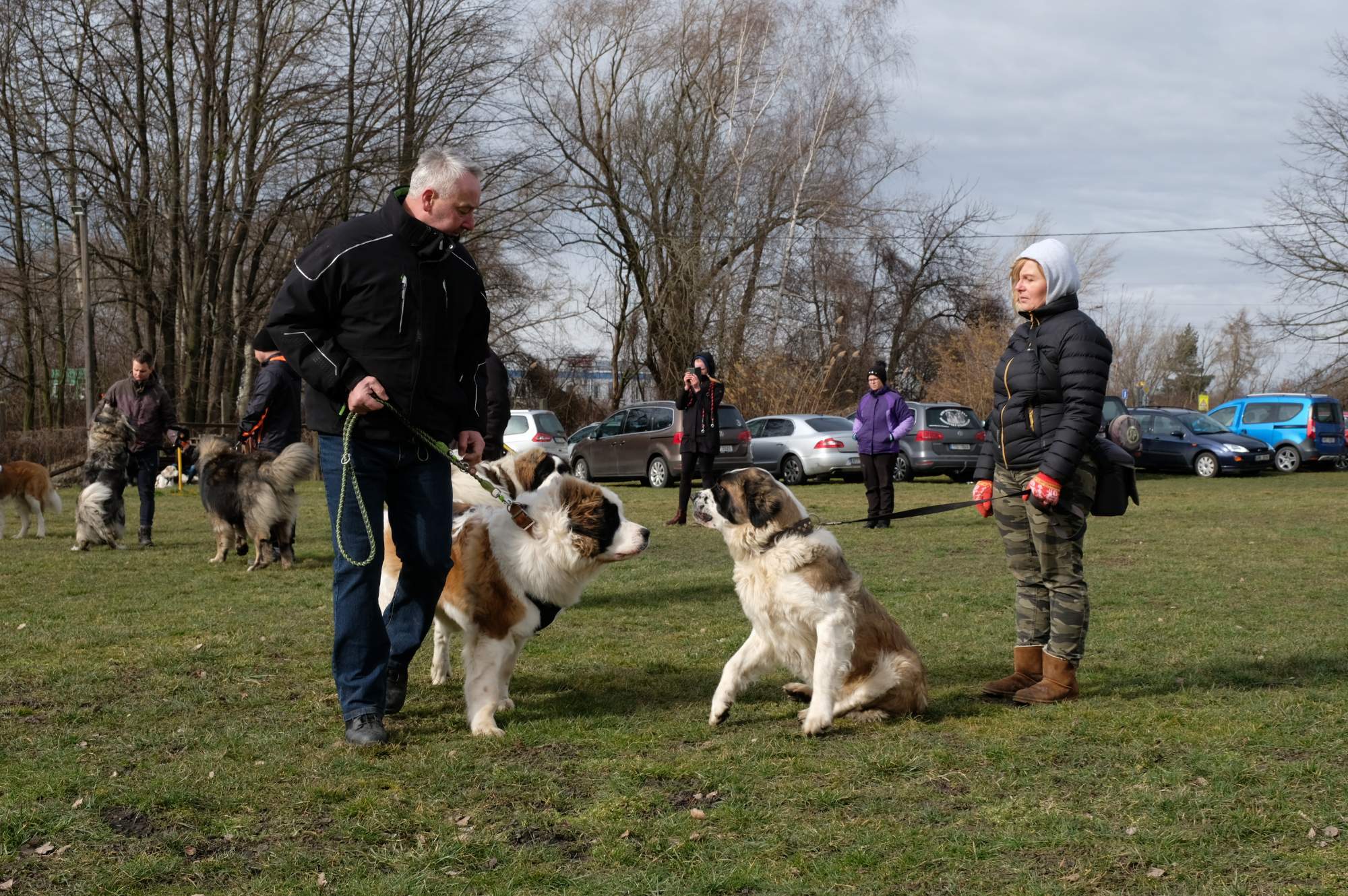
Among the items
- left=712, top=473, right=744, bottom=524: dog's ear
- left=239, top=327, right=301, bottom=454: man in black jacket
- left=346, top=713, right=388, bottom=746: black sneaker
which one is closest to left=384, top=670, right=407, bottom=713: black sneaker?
left=346, top=713, right=388, bottom=746: black sneaker

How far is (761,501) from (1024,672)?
1613mm

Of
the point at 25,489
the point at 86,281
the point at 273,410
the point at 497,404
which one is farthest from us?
the point at 86,281

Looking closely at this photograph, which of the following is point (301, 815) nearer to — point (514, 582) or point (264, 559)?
point (514, 582)

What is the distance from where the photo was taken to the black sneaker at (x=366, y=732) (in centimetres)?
419

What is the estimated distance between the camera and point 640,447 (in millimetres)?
21953

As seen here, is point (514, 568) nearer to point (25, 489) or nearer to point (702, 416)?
point (702, 416)

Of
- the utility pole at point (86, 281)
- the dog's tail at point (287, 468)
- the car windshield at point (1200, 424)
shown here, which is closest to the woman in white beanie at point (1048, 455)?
the dog's tail at point (287, 468)

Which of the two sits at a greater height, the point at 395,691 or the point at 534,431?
the point at 534,431

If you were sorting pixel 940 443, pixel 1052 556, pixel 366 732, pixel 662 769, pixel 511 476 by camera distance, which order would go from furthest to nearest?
pixel 940 443, pixel 511 476, pixel 1052 556, pixel 366 732, pixel 662 769

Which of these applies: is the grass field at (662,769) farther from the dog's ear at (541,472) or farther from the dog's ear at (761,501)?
the dog's ear at (541,472)

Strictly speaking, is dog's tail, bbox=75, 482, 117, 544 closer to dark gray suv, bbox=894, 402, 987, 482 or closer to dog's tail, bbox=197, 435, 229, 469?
dog's tail, bbox=197, 435, 229, 469

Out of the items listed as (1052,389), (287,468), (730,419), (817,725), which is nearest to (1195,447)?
(730,419)

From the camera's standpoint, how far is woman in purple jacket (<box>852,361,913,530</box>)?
13188mm

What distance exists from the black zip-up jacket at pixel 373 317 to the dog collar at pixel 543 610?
872 mm
